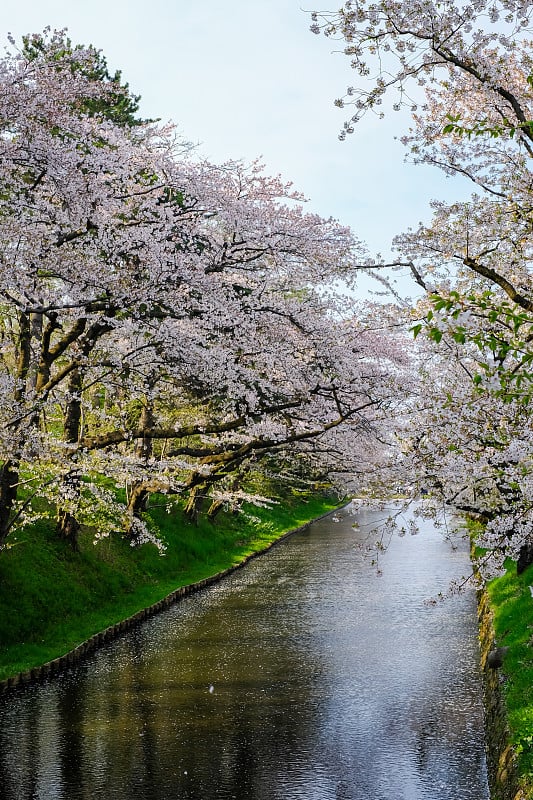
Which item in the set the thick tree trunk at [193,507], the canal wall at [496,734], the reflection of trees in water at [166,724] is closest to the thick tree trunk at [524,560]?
the canal wall at [496,734]

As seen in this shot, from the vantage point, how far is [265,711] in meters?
16.0

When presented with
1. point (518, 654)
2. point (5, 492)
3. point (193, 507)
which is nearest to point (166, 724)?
point (5, 492)

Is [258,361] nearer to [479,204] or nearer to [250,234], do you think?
[250,234]

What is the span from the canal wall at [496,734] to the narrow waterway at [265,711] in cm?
31

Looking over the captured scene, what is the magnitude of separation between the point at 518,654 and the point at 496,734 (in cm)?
282

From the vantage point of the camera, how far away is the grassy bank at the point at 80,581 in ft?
64.3

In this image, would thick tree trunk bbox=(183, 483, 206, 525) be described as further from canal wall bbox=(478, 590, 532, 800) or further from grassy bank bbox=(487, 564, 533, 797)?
canal wall bbox=(478, 590, 532, 800)

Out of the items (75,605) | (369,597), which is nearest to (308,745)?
(75,605)

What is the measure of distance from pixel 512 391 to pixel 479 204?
6.80 meters

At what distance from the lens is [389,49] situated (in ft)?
30.5

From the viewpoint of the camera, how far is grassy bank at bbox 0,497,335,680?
19609 mm

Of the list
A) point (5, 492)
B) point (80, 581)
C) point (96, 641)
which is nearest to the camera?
point (5, 492)

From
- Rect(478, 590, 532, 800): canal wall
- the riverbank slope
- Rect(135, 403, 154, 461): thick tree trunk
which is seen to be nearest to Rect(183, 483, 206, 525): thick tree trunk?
Rect(135, 403, 154, 461): thick tree trunk

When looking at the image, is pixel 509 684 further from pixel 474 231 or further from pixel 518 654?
pixel 474 231
